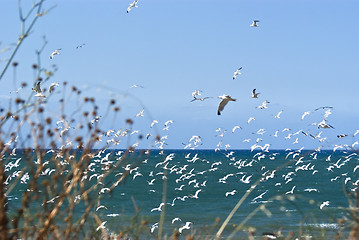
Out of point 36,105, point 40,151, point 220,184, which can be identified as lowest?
point 220,184

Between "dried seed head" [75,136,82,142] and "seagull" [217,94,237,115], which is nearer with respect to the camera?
"dried seed head" [75,136,82,142]

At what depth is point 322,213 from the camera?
23.5 m

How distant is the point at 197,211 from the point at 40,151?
24238 millimetres

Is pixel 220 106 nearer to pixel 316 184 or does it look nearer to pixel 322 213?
pixel 322 213

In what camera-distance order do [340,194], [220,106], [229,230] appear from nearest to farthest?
[220,106], [229,230], [340,194]

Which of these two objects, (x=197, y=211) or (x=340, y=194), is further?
(x=340, y=194)

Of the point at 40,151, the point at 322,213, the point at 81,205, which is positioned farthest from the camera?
the point at 81,205

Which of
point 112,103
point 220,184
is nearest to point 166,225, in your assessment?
point 112,103

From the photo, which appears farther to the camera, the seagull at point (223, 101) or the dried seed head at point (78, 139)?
the seagull at point (223, 101)

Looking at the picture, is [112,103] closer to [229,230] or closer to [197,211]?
[229,230]

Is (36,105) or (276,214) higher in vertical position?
(36,105)

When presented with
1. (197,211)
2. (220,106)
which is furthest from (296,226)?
(220,106)

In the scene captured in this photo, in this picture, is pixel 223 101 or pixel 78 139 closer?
pixel 78 139

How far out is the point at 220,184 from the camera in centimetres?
4459
